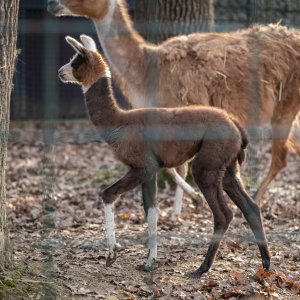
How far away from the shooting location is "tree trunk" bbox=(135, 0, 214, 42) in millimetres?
7734

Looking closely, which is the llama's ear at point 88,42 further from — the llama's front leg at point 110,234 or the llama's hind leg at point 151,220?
the llama's front leg at point 110,234

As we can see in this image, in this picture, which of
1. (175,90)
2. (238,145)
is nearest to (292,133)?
(175,90)

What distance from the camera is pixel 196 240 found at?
5.36m

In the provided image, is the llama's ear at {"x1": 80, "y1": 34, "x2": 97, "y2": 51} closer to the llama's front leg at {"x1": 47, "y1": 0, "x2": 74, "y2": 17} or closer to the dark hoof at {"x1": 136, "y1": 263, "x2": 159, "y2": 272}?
the dark hoof at {"x1": 136, "y1": 263, "x2": 159, "y2": 272}

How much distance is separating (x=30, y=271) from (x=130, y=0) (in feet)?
25.2

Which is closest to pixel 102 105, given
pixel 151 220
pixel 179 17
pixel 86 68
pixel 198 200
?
pixel 86 68

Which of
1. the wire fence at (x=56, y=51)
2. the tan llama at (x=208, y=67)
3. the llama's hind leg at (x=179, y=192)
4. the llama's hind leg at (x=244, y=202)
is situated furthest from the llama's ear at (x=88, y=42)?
the wire fence at (x=56, y=51)

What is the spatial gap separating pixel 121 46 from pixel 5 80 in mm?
2433

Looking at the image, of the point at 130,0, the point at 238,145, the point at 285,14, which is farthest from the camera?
the point at 130,0

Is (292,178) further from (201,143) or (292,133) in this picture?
(201,143)

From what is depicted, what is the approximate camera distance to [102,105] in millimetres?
4746

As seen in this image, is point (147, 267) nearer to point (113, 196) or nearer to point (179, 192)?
point (113, 196)

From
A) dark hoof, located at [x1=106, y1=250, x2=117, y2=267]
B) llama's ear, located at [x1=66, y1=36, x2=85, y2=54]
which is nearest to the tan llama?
llama's ear, located at [x1=66, y1=36, x2=85, y2=54]

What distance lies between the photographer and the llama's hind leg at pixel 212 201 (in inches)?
178
